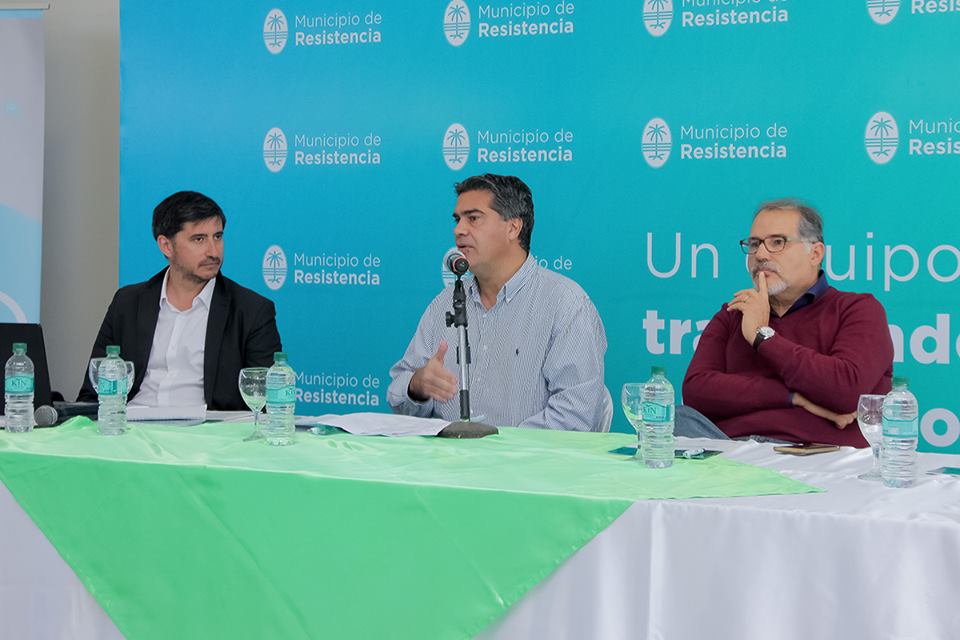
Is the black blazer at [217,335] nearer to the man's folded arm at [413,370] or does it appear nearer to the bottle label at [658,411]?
the man's folded arm at [413,370]

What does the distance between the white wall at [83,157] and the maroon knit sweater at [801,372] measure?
338 centimetres

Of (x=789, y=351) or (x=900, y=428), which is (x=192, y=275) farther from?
(x=900, y=428)

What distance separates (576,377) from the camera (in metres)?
3.09

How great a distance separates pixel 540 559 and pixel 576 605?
0.09 meters

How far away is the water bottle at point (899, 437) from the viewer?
1905 mm

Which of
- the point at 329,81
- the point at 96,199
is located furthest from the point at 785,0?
the point at 96,199

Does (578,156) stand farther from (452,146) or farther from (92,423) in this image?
(92,423)

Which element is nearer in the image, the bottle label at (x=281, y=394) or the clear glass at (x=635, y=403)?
the clear glass at (x=635, y=403)

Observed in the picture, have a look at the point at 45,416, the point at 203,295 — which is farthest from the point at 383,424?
the point at 203,295

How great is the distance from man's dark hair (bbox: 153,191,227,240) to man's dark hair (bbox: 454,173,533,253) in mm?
886

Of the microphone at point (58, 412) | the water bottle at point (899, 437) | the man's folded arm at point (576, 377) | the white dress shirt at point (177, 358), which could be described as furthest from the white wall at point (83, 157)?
the water bottle at point (899, 437)

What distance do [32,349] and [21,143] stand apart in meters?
2.45

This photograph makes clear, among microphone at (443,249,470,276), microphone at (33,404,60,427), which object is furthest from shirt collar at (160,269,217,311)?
microphone at (443,249,470,276)

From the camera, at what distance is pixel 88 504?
2.18 metres
